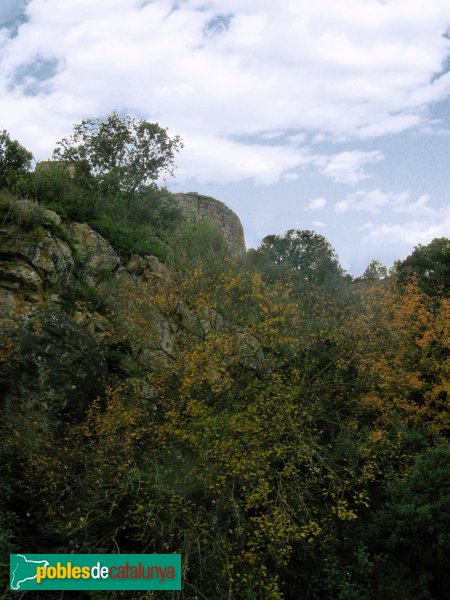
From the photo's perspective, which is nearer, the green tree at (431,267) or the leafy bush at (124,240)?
the leafy bush at (124,240)

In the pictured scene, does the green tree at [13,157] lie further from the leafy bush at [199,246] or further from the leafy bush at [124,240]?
the leafy bush at [199,246]

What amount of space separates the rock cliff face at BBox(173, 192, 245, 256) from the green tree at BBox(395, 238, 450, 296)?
13226 mm

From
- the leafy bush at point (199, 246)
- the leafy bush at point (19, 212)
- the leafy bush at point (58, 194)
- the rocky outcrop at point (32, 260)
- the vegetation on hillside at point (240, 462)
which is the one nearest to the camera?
the vegetation on hillside at point (240, 462)

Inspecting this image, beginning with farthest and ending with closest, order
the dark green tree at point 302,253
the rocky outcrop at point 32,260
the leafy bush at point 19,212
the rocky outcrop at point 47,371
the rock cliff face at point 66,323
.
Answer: the dark green tree at point 302,253
the leafy bush at point 19,212
the rocky outcrop at point 32,260
the rock cliff face at point 66,323
the rocky outcrop at point 47,371

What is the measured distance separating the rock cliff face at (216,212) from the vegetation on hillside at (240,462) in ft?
66.0

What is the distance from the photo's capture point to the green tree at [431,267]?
25.4 meters

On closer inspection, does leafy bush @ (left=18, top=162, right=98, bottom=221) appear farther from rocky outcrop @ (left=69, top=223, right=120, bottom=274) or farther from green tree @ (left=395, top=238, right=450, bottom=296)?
green tree @ (left=395, top=238, right=450, bottom=296)

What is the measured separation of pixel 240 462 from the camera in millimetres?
11656

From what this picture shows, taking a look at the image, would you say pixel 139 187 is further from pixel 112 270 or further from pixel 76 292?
pixel 76 292

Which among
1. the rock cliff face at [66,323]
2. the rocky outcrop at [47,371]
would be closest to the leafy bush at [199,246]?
the rock cliff face at [66,323]

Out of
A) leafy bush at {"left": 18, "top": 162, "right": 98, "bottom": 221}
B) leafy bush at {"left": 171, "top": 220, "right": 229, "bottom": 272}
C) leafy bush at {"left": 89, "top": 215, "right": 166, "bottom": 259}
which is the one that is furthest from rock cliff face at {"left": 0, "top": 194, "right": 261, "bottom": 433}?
leafy bush at {"left": 171, "top": 220, "right": 229, "bottom": 272}

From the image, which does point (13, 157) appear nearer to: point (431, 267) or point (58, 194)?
point (58, 194)

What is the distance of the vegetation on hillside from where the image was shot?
443 inches

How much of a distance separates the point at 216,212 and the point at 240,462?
2949 cm
